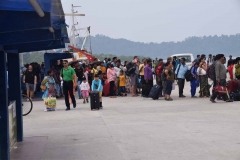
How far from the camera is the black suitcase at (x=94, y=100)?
17484mm

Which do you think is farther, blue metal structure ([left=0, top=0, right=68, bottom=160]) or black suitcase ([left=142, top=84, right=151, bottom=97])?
black suitcase ([left=142, top=84, right=151, bottom=97])

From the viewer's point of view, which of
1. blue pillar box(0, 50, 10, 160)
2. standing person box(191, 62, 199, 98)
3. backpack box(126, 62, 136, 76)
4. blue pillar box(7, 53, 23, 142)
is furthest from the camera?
backpack box(126, 62, 136, 76)

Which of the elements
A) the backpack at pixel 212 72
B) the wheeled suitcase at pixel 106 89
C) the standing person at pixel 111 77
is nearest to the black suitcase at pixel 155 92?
the backpack at pixel 212 72

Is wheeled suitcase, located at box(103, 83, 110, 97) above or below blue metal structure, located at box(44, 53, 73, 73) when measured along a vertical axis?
below

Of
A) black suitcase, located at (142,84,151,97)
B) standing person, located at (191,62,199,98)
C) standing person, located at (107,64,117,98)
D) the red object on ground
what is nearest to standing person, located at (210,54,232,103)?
the red object on ground

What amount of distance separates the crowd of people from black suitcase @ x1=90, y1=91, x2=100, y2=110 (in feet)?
0.97

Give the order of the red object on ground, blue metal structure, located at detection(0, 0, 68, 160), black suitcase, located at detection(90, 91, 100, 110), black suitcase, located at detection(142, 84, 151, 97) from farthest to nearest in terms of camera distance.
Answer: black suitcase, located at detection(142, 84, 151, 97), the red object on ground, black suitcase, located at detection(90, 91, 100, 110), blue metal structure, located at detection(0, 0, 68, 160)

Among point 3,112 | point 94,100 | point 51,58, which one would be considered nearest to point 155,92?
point 94,100

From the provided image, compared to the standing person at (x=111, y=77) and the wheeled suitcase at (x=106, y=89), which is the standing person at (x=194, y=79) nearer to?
the standing person at (x=111, y=77)

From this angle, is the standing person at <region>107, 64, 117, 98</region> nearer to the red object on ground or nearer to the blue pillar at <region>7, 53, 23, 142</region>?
the red object on ground

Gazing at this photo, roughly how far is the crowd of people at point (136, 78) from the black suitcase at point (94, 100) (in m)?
0.30

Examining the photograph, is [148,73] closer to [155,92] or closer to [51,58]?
[155,92]

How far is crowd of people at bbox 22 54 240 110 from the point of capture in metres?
18.1

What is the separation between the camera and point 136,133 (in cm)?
1198
